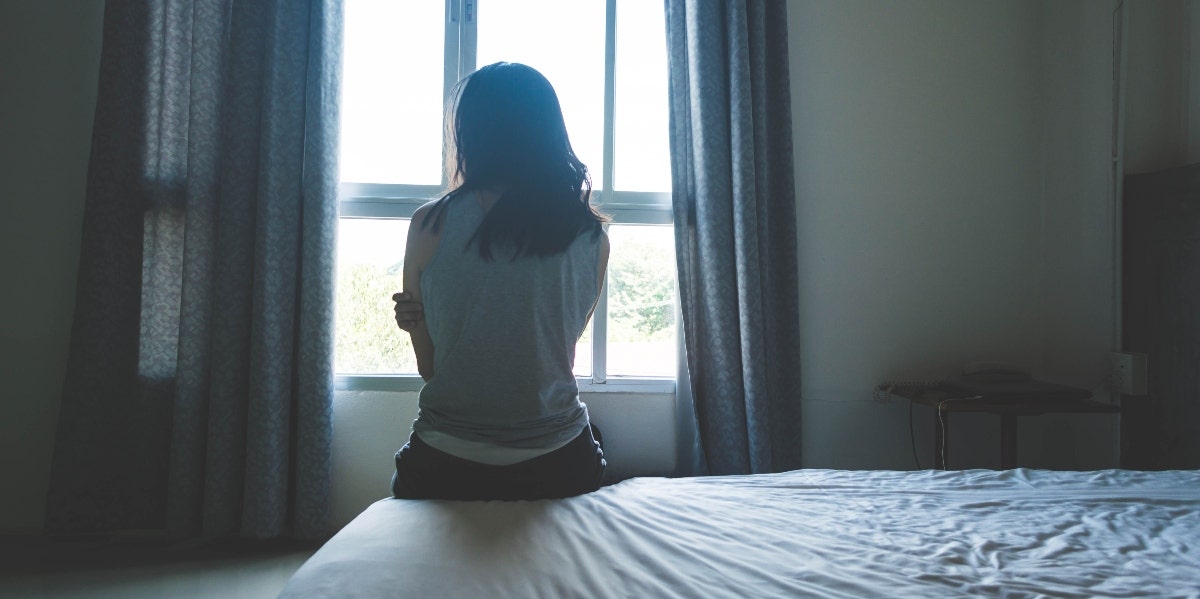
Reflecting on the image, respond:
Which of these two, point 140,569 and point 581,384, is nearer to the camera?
point 140,569

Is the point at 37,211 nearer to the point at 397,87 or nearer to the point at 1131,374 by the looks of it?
the point at 397,87

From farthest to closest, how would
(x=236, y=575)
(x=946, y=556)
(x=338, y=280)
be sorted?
(x=338, y=280)
(x=236, y=575)
(x=946, y=556)

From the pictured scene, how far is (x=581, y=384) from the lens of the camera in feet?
7.80

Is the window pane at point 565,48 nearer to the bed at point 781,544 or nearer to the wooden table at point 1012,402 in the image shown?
the wooden table at point 1012,402

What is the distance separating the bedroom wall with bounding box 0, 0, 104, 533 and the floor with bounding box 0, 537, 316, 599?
261 millimetres

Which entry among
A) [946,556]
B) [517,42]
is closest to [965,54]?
[517,42]

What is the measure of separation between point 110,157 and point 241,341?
0.76 m

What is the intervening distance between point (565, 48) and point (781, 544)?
209 centimetres

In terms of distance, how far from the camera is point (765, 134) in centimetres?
224

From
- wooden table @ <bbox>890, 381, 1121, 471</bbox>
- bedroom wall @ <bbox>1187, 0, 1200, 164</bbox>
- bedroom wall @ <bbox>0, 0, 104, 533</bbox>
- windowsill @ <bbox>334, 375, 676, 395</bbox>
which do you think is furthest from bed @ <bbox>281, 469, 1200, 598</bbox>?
bedroom wall @ <bbox>0, 0, 104, 533</bbox>

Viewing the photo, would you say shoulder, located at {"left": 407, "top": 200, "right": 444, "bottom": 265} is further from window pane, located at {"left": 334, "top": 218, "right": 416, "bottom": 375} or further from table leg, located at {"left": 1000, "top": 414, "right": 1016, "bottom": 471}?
table leg, located at {"left": 1000, "top": 414, "right": 1016, "bottom": 471}

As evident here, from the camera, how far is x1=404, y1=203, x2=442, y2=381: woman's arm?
104cm

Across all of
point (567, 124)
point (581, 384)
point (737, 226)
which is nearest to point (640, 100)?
point (567, 124)

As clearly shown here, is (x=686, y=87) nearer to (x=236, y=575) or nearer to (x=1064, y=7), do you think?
(x=1064, y=7)
